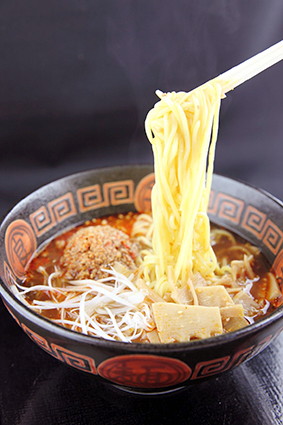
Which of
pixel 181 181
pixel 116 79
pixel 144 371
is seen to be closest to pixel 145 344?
pixel 144 371

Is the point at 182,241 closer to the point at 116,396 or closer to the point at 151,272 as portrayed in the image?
the point at 151,272

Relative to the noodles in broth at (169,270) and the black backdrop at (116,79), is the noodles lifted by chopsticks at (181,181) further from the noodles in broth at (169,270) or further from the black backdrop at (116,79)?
the black backdrop at (116,79)

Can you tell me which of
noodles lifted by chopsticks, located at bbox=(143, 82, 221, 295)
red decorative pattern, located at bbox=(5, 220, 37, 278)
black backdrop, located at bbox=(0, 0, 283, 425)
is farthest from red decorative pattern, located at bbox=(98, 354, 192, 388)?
black backdrop, located at bbox=(0, 0, 283, 425)

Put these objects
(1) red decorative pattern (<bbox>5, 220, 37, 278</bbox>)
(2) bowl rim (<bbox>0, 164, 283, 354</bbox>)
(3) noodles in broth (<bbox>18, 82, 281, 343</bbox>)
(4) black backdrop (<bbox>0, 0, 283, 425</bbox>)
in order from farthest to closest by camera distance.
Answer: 1. (4) black backdrop (<bbox>0, 0, 283, 425</bbox>)
2. (1) red decorative pattern (<bbox>5, 220, 37, 278</bbox>)
3. (3) noodles in broth (<bbox>18, 82, 281, 343</bbox>)
4. (2) bowl rim (<bbox>0, 164, 283, 354</bbox>)

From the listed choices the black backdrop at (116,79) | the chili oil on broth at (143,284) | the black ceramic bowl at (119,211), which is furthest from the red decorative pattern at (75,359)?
the black backdrop at (116,79)

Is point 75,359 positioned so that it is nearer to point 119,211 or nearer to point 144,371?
point 144,371

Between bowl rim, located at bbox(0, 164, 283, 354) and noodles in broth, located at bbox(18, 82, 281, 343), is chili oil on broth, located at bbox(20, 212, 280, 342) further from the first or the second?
bowl rim, located at bbox(0, 164, 283, 354)
